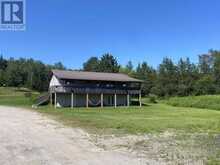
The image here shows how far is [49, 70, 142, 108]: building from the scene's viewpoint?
5234 centimetres

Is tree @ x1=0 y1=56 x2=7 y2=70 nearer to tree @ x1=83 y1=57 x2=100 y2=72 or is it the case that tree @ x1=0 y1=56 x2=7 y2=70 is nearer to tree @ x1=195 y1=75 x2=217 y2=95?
tree @ x1=83 y1=57 x2=100 y2=72

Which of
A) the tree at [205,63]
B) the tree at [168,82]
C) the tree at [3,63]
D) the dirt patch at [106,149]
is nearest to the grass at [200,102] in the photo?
the tree at [168,82]

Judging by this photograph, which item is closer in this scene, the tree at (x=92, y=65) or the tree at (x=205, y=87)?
the tree at (x=205, y=87)

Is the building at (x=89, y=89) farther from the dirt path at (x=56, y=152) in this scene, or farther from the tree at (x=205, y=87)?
the dirt path at (x=56, y=152)

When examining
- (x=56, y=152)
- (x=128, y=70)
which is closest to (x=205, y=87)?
(x=128, y=70)

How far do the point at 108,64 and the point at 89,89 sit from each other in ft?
169

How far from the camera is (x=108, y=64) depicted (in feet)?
343

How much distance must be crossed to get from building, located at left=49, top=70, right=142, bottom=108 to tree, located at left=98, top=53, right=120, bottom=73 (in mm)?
41971

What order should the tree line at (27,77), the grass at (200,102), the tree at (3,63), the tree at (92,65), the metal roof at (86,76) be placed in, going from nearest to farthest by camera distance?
the metal roof at (86,76)
the grass at (200,102)
the tree at (92,65)
the tree line at (27,77)
the tree at (3,63)

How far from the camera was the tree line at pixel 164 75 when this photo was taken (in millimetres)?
86000

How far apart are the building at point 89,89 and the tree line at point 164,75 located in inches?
909

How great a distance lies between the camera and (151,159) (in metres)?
11.0

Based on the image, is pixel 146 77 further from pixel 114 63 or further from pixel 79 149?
pixel 79 149

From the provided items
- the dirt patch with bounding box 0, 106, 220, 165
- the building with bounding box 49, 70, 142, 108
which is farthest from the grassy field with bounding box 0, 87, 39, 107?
the dirt patch with bounding box 0, 106, 220, 165
